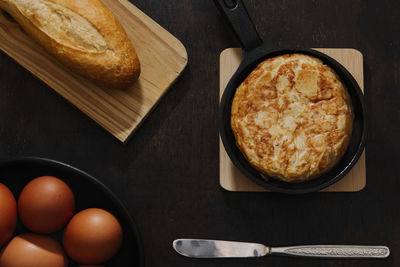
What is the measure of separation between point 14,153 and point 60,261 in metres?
0.31

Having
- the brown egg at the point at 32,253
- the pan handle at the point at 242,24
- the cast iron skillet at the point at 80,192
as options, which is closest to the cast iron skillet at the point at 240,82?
the pan handle at the point at 242,24

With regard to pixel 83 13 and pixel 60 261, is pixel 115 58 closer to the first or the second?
pixel 83 13

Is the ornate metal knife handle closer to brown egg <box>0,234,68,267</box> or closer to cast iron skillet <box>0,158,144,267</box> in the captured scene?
cast iron skillet <box>0,158,144,267</box>

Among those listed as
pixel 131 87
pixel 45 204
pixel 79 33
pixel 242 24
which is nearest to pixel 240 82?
pixel 242 24

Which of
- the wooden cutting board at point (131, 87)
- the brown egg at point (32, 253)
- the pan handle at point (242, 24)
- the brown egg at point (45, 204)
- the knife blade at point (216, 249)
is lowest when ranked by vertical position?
the brown egg at point (32, 253)

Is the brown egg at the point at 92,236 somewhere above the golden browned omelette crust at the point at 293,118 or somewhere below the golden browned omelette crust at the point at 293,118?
below

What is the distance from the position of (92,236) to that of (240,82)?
47cm

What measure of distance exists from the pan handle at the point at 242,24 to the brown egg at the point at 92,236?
0.49 metres

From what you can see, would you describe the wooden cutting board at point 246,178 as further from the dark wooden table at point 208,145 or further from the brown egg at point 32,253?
the brown egg at point 32,253

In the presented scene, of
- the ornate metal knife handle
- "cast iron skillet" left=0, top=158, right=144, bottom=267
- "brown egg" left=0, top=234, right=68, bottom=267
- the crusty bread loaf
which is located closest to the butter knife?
the ornate metal knife handle

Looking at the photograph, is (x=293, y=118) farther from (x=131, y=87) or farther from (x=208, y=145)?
(x=131, y=87)

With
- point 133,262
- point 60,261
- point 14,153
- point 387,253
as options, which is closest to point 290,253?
point 387,253

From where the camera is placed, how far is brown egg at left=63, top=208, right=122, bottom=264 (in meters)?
1.01

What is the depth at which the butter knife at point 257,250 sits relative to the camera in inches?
44.6
